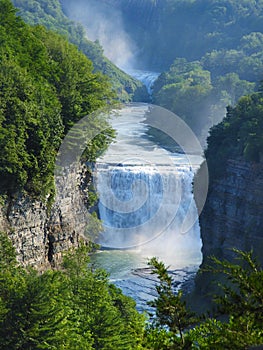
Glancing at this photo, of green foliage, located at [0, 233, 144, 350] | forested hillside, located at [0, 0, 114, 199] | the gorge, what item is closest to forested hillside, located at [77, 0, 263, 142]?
the gorge

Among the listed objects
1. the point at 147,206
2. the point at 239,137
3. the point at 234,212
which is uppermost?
the point at 239,137

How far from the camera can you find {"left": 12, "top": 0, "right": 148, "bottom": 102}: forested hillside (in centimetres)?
14625

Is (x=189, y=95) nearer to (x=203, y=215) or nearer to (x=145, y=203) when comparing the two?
(x=145, y=203)

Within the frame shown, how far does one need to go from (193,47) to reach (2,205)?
14144 cm

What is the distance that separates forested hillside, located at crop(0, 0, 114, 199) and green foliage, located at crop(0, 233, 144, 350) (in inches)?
166

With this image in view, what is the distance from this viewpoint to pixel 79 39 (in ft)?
546

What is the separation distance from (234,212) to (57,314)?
1020 inches

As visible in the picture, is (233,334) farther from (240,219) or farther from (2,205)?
(240,219)

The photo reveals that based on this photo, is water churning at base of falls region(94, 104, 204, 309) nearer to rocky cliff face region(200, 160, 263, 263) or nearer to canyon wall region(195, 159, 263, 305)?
rocky cliff face region(200, 160, 263, 263)

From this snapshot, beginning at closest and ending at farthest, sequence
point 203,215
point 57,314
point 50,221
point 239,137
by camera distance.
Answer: point 57,314 → point 50,221 → point 239,137 → point 203,215

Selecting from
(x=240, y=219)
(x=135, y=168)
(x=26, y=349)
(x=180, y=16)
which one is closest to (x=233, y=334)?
(x=26, y=349)

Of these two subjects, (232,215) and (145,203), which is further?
(145,203)

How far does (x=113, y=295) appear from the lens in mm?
34656

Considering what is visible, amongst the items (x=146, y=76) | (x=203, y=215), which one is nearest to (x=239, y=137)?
(x=203, y=215)
